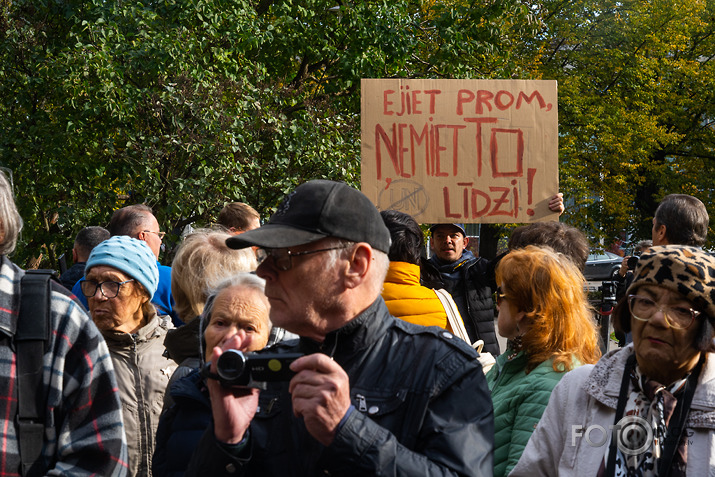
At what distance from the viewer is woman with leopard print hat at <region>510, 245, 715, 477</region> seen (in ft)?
7.62

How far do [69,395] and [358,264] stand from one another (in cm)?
82

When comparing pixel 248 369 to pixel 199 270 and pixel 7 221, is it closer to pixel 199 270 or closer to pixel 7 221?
pixel 7 221

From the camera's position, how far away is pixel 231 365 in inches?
74.7

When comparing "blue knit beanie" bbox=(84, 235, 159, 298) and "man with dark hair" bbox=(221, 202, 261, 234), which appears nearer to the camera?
"blue knit beanie" bbox=(84, 235, 159, 298)

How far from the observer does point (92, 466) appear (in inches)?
84.9

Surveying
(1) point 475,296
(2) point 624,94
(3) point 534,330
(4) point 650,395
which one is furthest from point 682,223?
(2) point 624,94

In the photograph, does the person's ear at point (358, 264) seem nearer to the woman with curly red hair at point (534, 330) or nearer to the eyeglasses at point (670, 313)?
the eyeglasses at point (670, 313)

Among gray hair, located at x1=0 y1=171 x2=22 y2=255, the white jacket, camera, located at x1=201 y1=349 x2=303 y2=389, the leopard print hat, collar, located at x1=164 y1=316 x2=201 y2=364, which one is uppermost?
gray hair, located at x1=0 y1=171 x2=22 y2=255

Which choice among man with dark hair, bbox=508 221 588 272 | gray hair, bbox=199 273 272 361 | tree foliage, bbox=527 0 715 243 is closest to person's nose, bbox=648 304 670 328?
gray hair, bbox=199 273 272 361

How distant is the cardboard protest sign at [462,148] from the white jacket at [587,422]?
317cm

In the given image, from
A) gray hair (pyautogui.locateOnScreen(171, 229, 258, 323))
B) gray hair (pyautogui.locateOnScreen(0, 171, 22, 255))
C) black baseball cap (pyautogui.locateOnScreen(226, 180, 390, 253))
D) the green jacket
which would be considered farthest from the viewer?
gray hair (pyautogui.locateOnScreen(171, 229, 258, 323))

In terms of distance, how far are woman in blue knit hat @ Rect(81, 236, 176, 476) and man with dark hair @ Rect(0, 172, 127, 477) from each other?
1188 mm

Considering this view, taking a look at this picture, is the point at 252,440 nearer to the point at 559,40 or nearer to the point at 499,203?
the point at 499,203

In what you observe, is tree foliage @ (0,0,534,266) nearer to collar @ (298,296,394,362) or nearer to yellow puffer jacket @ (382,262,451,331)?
yellow puffer jacket @ (382,262,451,331)
